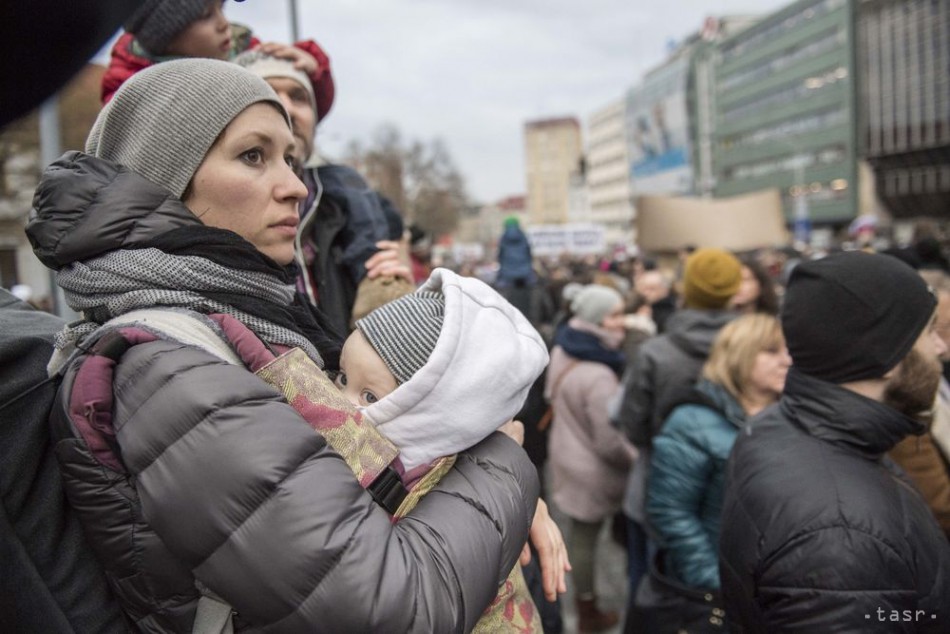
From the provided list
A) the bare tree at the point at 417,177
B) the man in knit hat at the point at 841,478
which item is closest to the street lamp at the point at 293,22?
the man in knit hat at the point at 841,478

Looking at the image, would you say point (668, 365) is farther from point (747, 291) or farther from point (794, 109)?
point (794, 109)

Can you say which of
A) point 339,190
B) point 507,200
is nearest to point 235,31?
point 339,190

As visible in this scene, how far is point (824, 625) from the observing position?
65.7 inches

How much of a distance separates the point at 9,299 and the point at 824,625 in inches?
72.6

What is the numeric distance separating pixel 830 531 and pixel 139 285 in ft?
5.24

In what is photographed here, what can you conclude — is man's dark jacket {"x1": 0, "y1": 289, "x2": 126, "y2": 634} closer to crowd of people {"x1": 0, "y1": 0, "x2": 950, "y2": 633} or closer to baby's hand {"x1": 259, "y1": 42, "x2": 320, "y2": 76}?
crowd of people {"x1": 0, "y1": 0, "x2": 950, "y2": 633}

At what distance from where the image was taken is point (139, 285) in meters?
1.13

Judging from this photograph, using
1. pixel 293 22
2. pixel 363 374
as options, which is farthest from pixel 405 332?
pixel 293 22

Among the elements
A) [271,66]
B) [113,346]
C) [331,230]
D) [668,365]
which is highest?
[271,66]

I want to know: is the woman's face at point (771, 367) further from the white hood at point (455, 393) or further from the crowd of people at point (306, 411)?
the white hood at point (455, 393)

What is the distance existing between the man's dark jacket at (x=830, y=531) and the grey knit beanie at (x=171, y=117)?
5.20 ft

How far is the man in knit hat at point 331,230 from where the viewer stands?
1.88 metres

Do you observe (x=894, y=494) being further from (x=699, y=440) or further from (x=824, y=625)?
(x=699, y=440)

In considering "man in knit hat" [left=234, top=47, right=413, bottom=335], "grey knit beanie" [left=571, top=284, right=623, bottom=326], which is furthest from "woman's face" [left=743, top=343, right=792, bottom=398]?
"grey knit beanie" [left=571, top=284, right=623, bottom=326]
